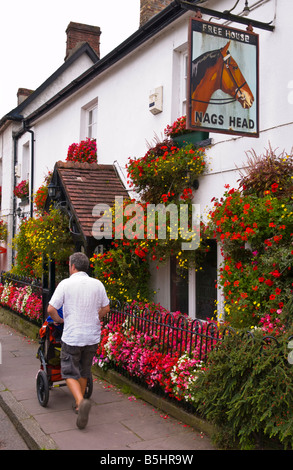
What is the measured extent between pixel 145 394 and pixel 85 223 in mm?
3386

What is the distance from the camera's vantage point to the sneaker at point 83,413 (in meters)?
4.81

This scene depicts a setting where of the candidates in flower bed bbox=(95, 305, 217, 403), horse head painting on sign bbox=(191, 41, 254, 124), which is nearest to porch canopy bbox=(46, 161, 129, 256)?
flower bed bbox=(95, 305, 217, 403)

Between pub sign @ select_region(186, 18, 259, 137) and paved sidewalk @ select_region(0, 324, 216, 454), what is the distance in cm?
340

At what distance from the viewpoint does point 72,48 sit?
1814 centimetres

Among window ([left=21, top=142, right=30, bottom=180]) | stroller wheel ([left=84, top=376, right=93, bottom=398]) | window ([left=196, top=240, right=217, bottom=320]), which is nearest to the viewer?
stroller wheel ([left=84, top=376, right=93, bottom=398])

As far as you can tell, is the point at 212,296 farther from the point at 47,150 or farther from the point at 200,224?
the point at 47,150

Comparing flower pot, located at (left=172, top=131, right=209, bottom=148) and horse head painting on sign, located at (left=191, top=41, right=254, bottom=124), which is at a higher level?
horse head painting on sign, located at (left=191, top=41, right=254, bottom=124)

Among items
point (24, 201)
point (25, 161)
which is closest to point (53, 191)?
point (24, 201)

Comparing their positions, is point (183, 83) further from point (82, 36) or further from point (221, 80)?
point (82, 36)

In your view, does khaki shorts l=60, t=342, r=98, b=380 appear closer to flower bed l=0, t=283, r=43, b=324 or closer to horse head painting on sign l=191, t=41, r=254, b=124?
horse head painting on sign l=191, t=41, r=254, b=124

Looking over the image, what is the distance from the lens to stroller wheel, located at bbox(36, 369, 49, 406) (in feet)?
18.8

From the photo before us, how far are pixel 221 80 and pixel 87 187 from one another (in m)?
4.31

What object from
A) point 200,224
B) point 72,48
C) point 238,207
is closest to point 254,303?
point 238,207

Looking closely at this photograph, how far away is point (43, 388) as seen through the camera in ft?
19.1
